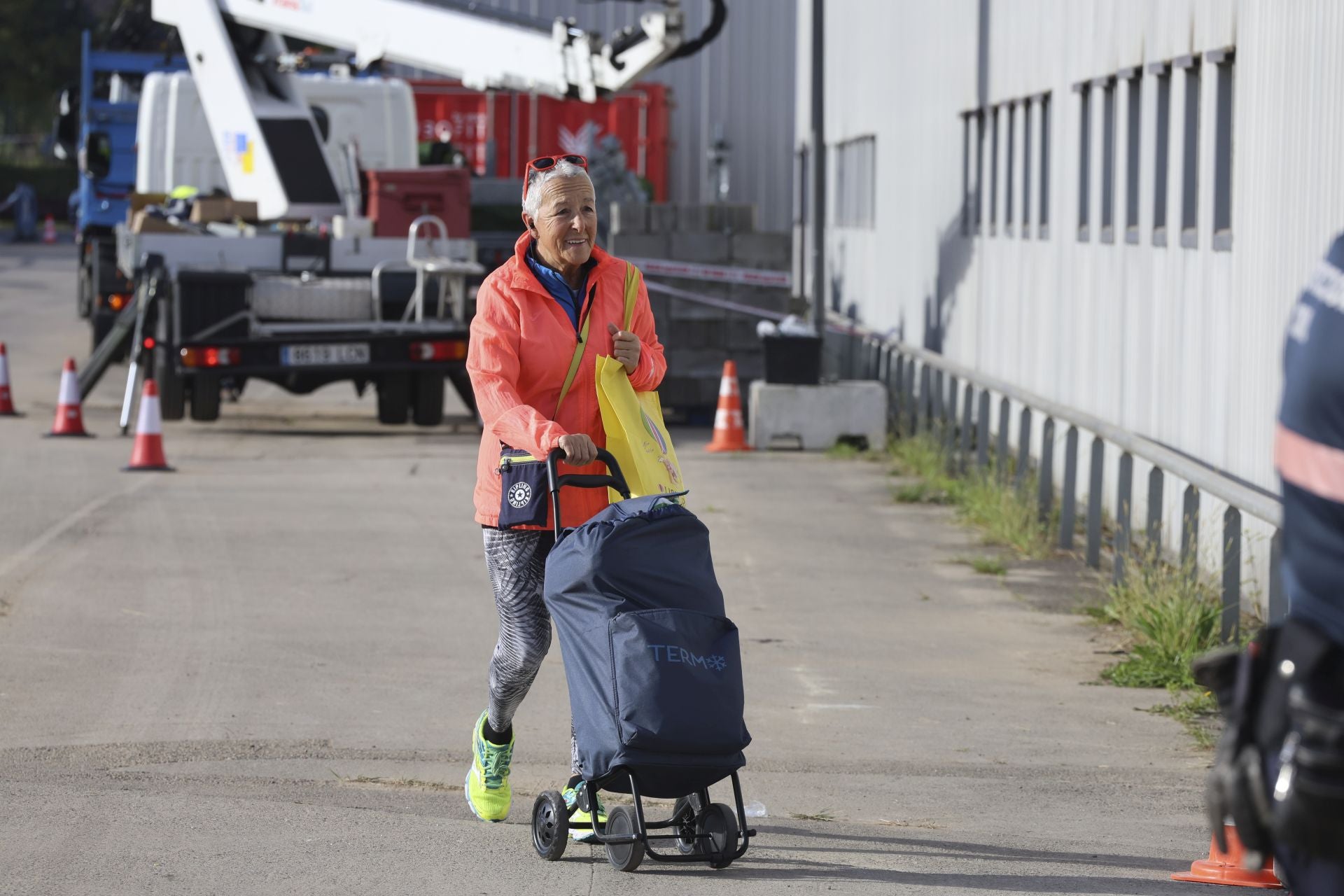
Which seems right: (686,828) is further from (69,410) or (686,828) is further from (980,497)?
(69,410)

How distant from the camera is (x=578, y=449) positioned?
523 cm

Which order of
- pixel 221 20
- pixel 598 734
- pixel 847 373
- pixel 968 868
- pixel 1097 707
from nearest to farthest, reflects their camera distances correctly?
pixel 598 734 → pixel 968 868 → pixel 1097 707 → pixel 221 20 → pixel 847 373

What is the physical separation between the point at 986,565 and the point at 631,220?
8.52 meters

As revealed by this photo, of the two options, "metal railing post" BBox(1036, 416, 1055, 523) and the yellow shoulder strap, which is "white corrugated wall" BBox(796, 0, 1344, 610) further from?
the yellow shoulder strap

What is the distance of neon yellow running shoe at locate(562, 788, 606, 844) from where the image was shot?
5.55m

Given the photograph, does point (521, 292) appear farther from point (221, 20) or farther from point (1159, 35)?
point (221, 20)

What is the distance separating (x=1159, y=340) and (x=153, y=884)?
7325 millimetres

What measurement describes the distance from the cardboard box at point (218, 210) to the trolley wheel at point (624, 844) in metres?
13.5

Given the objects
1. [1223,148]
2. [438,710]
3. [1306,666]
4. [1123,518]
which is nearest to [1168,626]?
[1123,518]

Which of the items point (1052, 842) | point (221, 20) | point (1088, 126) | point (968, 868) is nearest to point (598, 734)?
point (968, 868)

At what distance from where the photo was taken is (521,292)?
5.60m

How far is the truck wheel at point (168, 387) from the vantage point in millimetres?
16062

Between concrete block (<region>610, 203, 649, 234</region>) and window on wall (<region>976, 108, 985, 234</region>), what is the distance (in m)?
3.07

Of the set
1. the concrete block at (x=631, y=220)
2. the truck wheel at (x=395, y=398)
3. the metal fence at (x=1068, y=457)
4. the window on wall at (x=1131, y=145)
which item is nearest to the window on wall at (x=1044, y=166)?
the metal fence at (x=1068, y=457)
